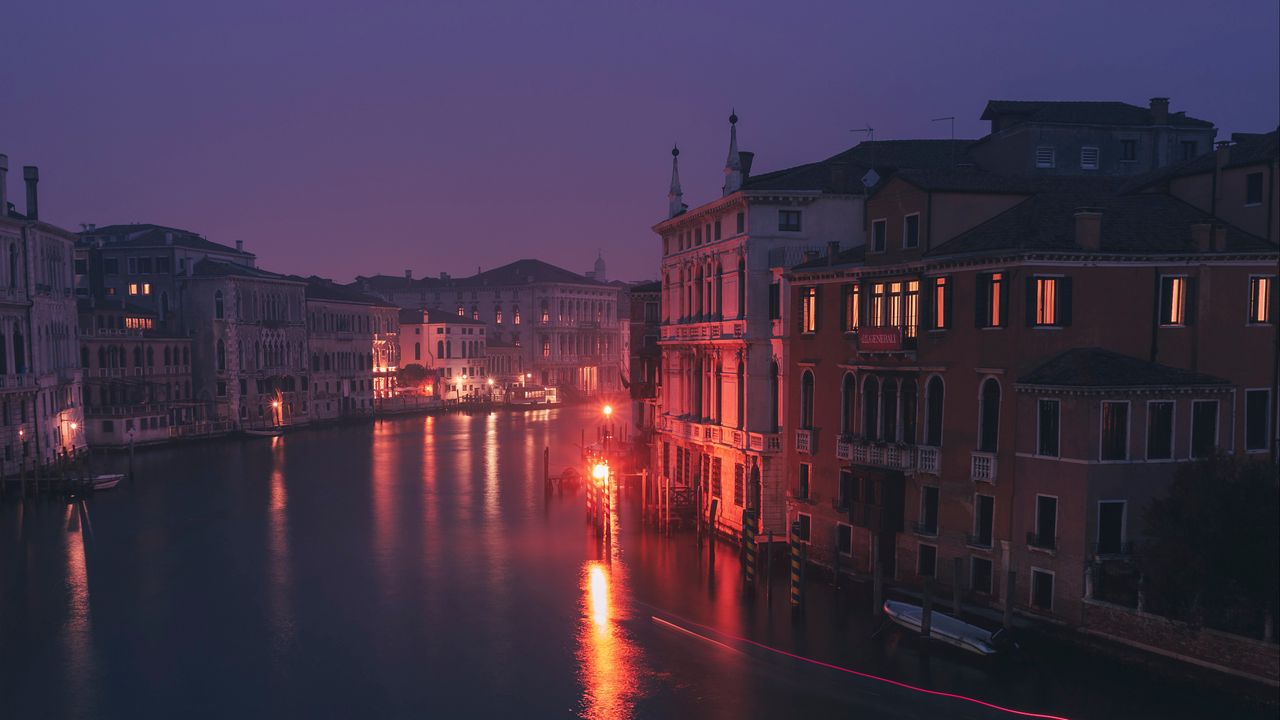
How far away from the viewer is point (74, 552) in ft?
102

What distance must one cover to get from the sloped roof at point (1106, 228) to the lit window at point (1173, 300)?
667 mm

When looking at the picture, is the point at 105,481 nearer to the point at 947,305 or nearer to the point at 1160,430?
the point at 947,305

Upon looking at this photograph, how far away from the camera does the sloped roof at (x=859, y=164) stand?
30.3 m

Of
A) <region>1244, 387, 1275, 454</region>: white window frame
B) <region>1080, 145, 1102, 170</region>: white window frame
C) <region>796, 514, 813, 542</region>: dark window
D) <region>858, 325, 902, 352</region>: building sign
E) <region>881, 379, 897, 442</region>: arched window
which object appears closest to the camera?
<region>1244, 387, 1275, 454</region>: white window frame

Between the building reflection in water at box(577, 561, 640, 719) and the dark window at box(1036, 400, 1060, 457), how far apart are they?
9.98 meters

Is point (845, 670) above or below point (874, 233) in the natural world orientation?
below

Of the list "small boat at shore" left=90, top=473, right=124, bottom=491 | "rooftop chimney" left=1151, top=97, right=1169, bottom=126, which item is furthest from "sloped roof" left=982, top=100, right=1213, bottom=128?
"small boat at shore" left=90, top=473, right=124, bottom=491

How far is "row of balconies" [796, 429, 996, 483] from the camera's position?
2172 cm

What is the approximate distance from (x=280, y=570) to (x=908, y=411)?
754 inches

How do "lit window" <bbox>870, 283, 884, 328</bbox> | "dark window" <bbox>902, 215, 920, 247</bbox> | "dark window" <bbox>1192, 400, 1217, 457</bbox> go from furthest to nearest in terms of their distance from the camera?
"lit window" <bbox>870, 283, 884, 328</bbox> < "dark window" <bbox>902, 215, 920, 247</bbox> < "dark window" <bbox>1192, 400, 1217, 457</bbox>

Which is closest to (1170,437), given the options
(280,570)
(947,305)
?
(947,305)

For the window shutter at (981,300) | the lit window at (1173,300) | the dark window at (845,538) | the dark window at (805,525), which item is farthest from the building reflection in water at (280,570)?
the lit window at (1173,300)

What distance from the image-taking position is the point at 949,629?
20.4m

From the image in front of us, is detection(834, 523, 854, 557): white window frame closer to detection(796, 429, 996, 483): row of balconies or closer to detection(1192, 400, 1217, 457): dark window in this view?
detection(796, 429, 996, 483): row of balconies
